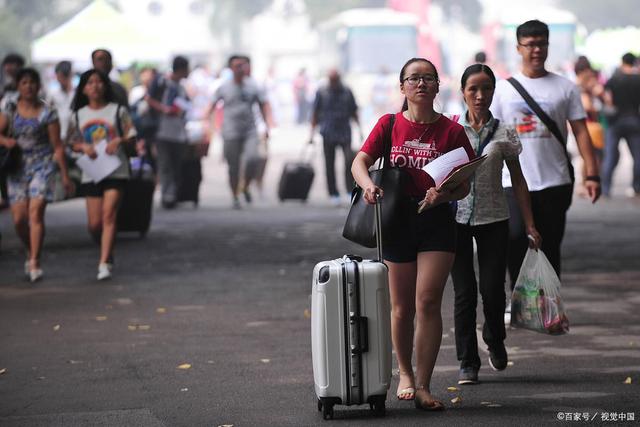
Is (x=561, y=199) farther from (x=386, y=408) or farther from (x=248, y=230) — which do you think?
(x=248, y=230)

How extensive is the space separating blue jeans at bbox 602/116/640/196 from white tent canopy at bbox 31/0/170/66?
550 inches

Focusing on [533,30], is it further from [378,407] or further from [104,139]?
[104,139]

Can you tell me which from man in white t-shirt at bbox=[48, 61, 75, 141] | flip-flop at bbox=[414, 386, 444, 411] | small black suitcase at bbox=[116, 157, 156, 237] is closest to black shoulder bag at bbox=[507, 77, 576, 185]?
flip-flop at bbox=[414, 386, 444, 411]

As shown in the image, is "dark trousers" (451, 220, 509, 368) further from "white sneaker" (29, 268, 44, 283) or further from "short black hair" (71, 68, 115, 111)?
"white sneaker" (29, 268, 44, 283)

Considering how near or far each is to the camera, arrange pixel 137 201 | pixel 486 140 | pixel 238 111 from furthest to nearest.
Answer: pixel 238 111, pixel 137 201, pixel 486 140

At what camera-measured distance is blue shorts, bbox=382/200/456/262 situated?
723 cm

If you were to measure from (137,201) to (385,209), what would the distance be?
31.1 feet

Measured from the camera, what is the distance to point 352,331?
6887mm

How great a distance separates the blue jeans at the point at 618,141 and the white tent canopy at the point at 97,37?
14.0m

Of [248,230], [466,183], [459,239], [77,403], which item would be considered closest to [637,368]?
[459,239]

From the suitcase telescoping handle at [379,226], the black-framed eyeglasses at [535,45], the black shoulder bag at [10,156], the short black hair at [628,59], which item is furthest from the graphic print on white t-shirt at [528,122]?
the short black hair at [628,59]

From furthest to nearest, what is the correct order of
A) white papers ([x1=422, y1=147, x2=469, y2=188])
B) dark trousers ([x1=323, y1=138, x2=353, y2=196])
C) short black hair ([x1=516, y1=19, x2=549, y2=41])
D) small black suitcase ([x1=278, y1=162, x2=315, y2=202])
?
small black suitcase ([x1=278, y1=162, x2=315, y2=202]) → dark trousers ([x1=323, y1=138, x2=353, y2=196]) → short black hair ([x1=516, y1=19, x2=549, y2=41]) → white papers ([x1=422, y1=147, x2=469, y2=188])

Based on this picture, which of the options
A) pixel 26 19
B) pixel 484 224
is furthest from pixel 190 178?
pixel 26 19

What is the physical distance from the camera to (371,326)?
690 cm
